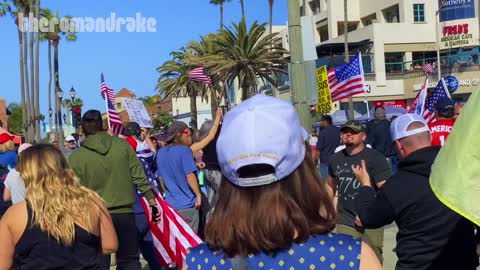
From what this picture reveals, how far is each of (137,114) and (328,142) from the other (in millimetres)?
3747

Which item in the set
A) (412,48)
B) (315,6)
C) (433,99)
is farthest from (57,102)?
(433,99)

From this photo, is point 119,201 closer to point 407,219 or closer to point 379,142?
point 407,219

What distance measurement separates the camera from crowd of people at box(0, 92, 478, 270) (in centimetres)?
193

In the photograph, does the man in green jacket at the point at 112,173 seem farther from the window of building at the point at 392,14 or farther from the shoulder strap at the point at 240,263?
the window of building at the point at 392,14

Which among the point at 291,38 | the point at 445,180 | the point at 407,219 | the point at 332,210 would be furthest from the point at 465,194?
the point at 291,38

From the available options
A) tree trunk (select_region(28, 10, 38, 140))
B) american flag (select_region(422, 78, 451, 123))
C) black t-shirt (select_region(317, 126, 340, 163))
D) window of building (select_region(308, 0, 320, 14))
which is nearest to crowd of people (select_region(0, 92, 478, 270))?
black t-shirt (select_region(317, 126, 340, 163))

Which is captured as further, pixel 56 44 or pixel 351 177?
pixel 56 44

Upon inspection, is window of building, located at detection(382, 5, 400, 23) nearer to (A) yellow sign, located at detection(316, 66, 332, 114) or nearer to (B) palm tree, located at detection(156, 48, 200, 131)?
(B) palm tree, located at detection(156, 48, 200, 131)

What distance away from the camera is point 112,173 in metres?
6.26

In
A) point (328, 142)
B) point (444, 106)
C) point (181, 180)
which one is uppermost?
point (444, 106)

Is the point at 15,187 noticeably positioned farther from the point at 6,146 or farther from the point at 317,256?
the point at 317,256

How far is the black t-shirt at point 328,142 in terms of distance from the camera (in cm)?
1210

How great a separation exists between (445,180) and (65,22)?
5242 centimetres

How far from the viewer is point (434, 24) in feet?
173
